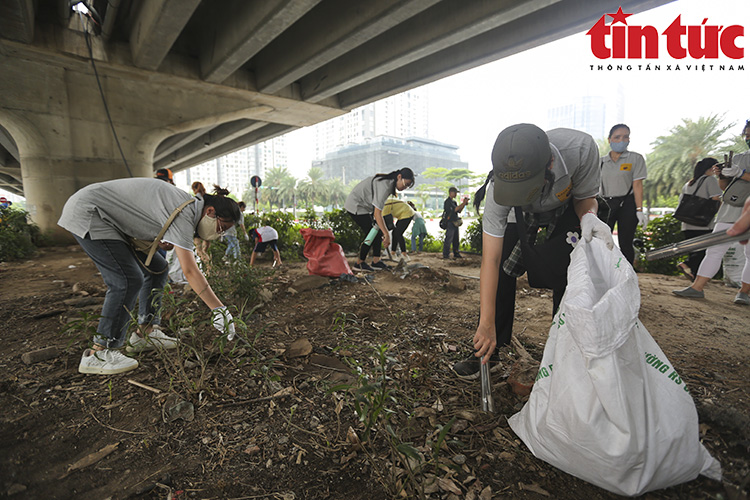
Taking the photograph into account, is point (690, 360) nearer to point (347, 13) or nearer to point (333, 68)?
point (347, 13)

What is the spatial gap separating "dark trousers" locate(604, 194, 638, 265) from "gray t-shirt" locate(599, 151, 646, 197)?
0.13 metres

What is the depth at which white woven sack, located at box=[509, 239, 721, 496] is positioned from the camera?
1124 millimetres

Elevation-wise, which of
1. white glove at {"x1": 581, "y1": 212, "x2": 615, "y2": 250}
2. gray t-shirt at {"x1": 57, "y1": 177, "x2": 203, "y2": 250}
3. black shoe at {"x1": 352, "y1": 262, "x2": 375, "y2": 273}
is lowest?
black shoe at {"x1": 352, "y1": 262, "x2": 375, "y2": 273}

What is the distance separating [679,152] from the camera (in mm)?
22406

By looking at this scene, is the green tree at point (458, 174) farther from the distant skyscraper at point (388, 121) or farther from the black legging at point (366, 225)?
the black legging at point (366, 225)

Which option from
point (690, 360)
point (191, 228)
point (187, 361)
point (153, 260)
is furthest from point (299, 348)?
point (690, 360)

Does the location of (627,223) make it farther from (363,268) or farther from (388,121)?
(388,121)

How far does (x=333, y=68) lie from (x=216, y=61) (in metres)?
2.58

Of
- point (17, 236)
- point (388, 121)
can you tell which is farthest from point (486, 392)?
point (388, 121)

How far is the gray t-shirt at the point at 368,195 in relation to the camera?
4.92 metres

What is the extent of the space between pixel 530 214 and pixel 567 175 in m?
0.28

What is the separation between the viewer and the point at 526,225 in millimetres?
1867

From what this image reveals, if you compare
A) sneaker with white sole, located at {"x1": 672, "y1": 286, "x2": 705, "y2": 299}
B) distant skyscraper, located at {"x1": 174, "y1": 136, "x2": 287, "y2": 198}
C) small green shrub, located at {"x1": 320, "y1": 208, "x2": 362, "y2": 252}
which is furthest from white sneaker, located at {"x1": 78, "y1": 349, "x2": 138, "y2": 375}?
distant skyscraper, located at {"x1": 174, "y1": 136, "x2": 287, "y2": 198}

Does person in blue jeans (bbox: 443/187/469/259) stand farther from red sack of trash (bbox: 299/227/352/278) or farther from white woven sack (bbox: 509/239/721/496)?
white woven sack (bbox: 509/239/721/496)
